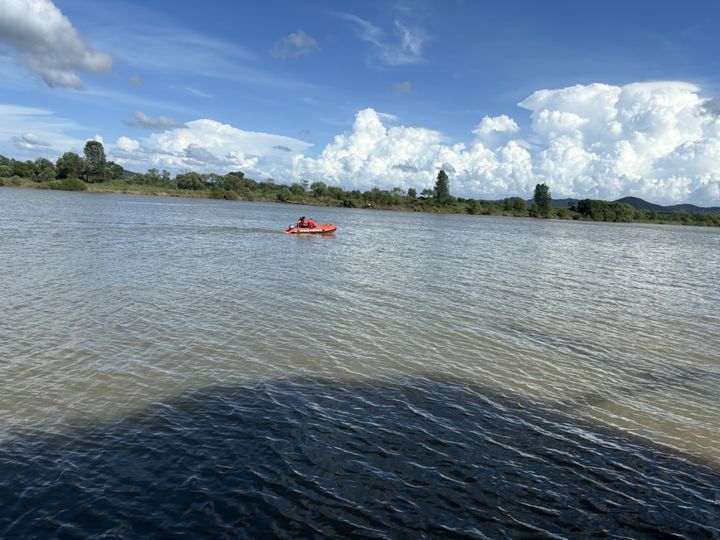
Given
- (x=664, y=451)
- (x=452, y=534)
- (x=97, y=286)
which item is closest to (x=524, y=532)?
(x=452, y=534)

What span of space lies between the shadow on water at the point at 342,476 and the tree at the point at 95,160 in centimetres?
18934

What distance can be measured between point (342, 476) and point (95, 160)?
209 meters

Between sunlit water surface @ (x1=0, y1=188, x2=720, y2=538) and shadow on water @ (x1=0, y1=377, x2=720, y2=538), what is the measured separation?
5 cm

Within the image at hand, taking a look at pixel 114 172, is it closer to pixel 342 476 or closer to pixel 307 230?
pixel 307 230

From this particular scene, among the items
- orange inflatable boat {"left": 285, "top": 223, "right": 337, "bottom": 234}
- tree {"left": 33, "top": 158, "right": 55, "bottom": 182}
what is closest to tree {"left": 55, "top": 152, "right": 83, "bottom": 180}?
tree {"left": 33, "top": 158, "right": 55, "bottom": 182}

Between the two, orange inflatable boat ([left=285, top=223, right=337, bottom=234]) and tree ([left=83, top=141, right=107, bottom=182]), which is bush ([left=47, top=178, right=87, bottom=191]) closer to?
tree ([left=83, top=141, right=107, bottom=182])

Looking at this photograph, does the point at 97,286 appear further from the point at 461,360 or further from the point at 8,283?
the point at 461,360

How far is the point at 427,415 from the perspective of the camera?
12.9m

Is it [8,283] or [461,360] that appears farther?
[8,283]

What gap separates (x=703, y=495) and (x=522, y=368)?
7222 mm

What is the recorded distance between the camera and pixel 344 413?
12695 millimetres

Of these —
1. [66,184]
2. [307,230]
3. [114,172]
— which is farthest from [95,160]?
[307,230]

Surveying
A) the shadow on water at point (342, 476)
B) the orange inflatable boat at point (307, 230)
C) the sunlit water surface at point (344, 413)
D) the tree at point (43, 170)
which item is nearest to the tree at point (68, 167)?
the tree at point (43, 170)

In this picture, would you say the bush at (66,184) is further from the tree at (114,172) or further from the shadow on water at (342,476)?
the shadow on water at (342,476)
